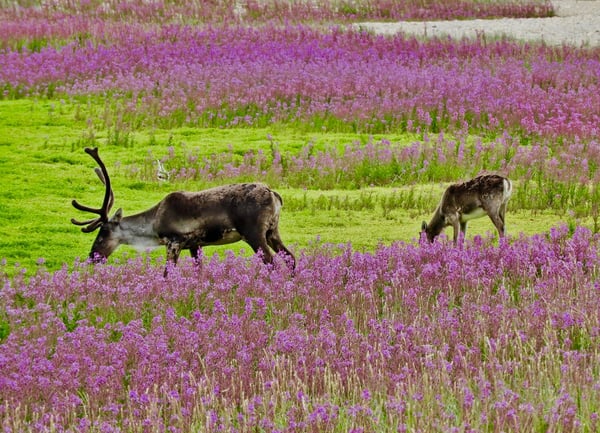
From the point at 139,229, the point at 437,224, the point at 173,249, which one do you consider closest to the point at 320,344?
the point at 173,249

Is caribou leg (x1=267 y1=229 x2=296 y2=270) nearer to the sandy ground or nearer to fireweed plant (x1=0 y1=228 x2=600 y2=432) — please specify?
fireweed plant (x1=0 y1=228 x2=600 y2=432)

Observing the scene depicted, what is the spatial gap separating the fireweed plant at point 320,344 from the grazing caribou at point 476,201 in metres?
1.25

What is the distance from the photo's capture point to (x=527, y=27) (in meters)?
31.5

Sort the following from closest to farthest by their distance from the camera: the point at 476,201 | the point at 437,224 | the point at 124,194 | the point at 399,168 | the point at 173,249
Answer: the point at 173,249 → the point at 476,201 → the point at 437,224 → the point at 124,194 → the point at 399,168

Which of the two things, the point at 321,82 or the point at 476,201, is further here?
the point at 321,82

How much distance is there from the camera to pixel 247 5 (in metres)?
33.4

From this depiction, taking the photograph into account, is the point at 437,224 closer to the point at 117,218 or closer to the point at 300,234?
the point at 300,234

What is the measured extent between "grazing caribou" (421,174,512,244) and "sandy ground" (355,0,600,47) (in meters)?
15.7

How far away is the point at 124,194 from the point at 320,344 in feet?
25.9

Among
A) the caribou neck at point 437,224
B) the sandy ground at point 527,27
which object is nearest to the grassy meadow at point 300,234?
the caribou neck at point 437,224

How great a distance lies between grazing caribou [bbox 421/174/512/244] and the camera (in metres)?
12.0

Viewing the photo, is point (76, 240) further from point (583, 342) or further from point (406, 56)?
point (406, 56)

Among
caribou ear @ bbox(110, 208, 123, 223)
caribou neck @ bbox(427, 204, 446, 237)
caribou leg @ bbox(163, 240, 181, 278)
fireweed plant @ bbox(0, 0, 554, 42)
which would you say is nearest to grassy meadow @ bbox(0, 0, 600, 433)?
fireweed plant @ bbox(0, 0, 554, 42)

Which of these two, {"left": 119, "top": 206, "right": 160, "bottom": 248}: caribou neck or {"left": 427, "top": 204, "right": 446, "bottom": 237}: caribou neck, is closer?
{"left": 119, "top": 206, "right": 160, "bottom": 248}: caribou neck
